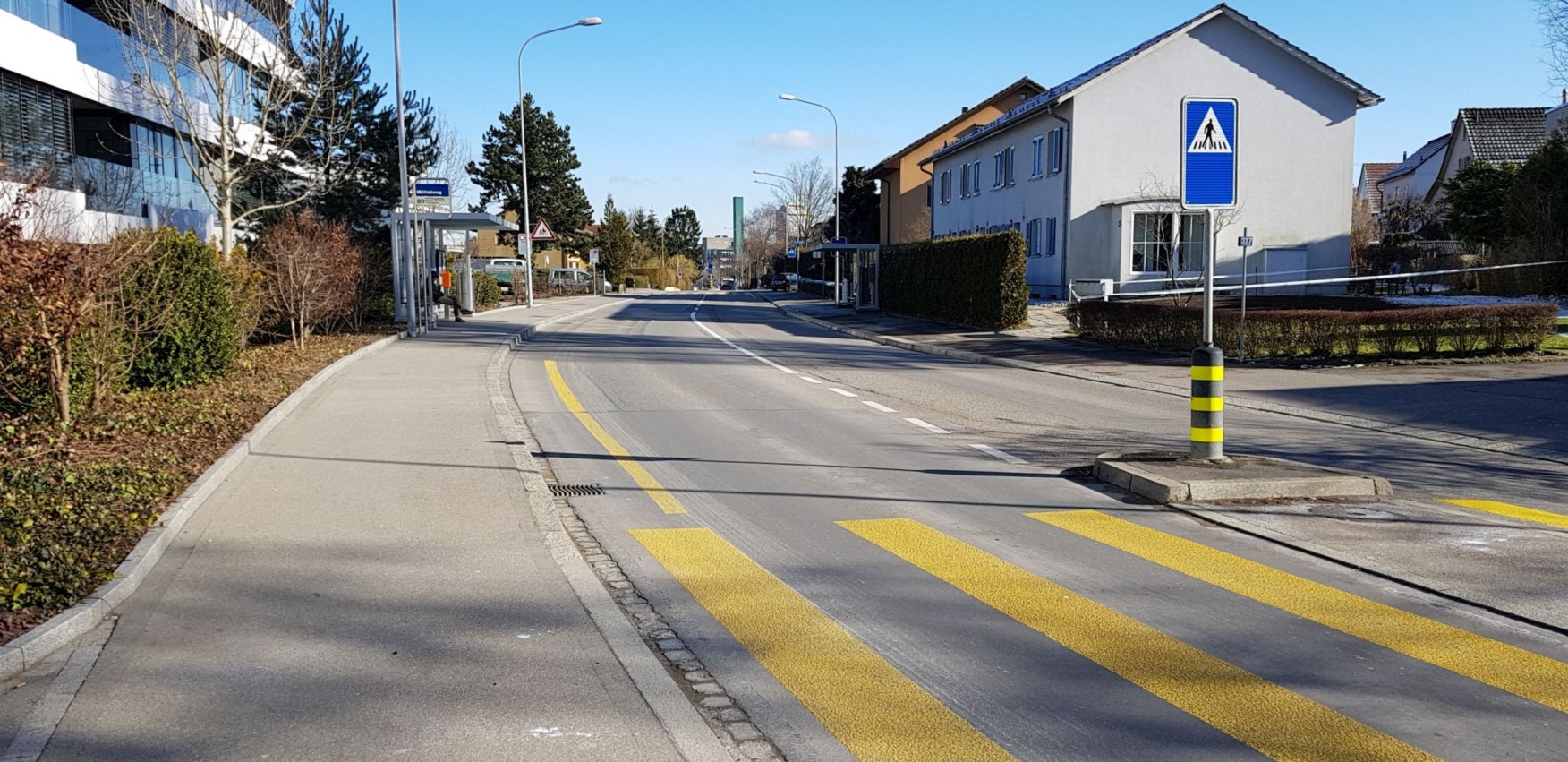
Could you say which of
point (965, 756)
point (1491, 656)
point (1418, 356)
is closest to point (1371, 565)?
point (1491, 656)

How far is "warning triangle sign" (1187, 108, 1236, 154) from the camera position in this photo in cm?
946

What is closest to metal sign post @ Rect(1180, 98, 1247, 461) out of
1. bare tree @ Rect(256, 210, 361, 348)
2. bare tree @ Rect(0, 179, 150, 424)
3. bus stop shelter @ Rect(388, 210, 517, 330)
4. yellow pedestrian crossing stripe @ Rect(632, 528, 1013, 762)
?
yellow pedestrian crossing stripe @ Rect(632, 528, 1013, 762)

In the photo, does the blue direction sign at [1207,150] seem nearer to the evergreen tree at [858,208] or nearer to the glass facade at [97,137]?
the glass facade at [97,137]

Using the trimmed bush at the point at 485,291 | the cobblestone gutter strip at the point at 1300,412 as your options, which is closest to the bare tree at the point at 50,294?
the cobblestone gutter strip at the point at 1300,412

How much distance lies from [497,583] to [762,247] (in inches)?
5439

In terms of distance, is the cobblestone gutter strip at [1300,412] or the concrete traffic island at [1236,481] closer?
the concrete traffic island at [1236,481]

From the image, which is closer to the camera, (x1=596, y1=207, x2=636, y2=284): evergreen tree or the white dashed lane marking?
the white dashed lane marking

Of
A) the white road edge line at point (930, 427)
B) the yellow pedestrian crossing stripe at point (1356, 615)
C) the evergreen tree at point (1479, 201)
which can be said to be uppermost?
the evergreen tree at point (1479, 201)

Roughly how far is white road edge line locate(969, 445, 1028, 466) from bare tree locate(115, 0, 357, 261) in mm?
17537

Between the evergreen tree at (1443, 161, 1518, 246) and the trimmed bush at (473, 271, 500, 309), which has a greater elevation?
the evergreen tree at (1443, 161, 1518, 246)

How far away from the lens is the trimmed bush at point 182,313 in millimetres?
13359

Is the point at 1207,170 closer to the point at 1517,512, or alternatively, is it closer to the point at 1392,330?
the point at 1517,512

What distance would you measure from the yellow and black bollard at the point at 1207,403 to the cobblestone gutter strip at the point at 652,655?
4810mm

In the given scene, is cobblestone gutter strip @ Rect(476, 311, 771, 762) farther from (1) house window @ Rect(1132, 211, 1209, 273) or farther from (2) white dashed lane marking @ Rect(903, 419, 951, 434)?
(1) house window @ Rect(1132, 211, 1209, 273)
